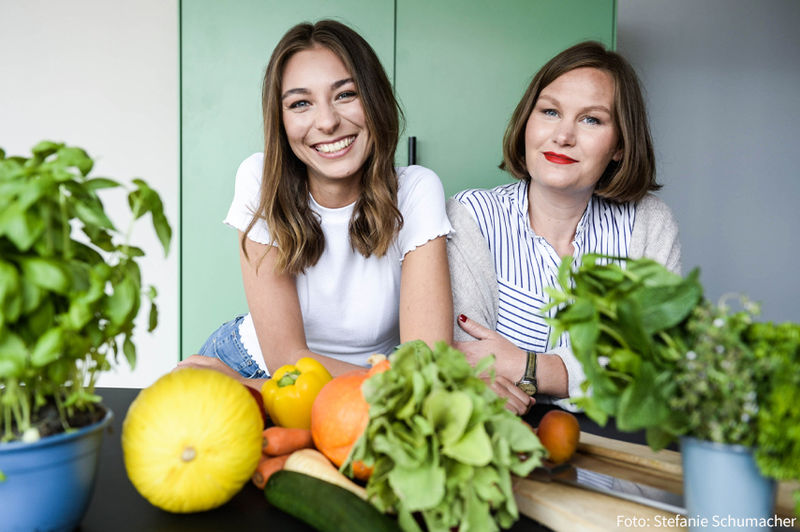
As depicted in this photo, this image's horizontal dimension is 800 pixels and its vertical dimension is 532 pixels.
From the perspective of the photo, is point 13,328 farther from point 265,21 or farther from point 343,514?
point 265,21

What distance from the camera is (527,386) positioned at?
1.26 meters

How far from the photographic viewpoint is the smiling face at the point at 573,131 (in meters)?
1.59

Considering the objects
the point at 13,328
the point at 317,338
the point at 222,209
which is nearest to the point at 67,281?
the point at 13,328

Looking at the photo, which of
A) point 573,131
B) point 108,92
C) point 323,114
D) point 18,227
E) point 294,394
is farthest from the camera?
point 108,92

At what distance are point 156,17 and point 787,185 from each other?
3396 millimetres

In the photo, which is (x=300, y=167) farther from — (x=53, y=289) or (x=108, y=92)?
(x=108, y=92)

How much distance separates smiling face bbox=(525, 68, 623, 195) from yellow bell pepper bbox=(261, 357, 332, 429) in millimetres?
964

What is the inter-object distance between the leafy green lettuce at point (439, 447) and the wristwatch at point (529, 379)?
0.67 m

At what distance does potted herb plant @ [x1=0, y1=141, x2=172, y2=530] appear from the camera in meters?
0.51

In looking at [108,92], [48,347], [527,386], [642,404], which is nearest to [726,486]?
[642,404]

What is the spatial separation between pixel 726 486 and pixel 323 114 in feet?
3.53

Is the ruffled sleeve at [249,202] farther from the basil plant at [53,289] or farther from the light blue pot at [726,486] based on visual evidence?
the light blue pot at [726,486]

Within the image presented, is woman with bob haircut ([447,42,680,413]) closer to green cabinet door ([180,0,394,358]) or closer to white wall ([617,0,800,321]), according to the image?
green cabinet door ([180,0,394,358])

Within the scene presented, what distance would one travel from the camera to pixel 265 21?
8.36ft
